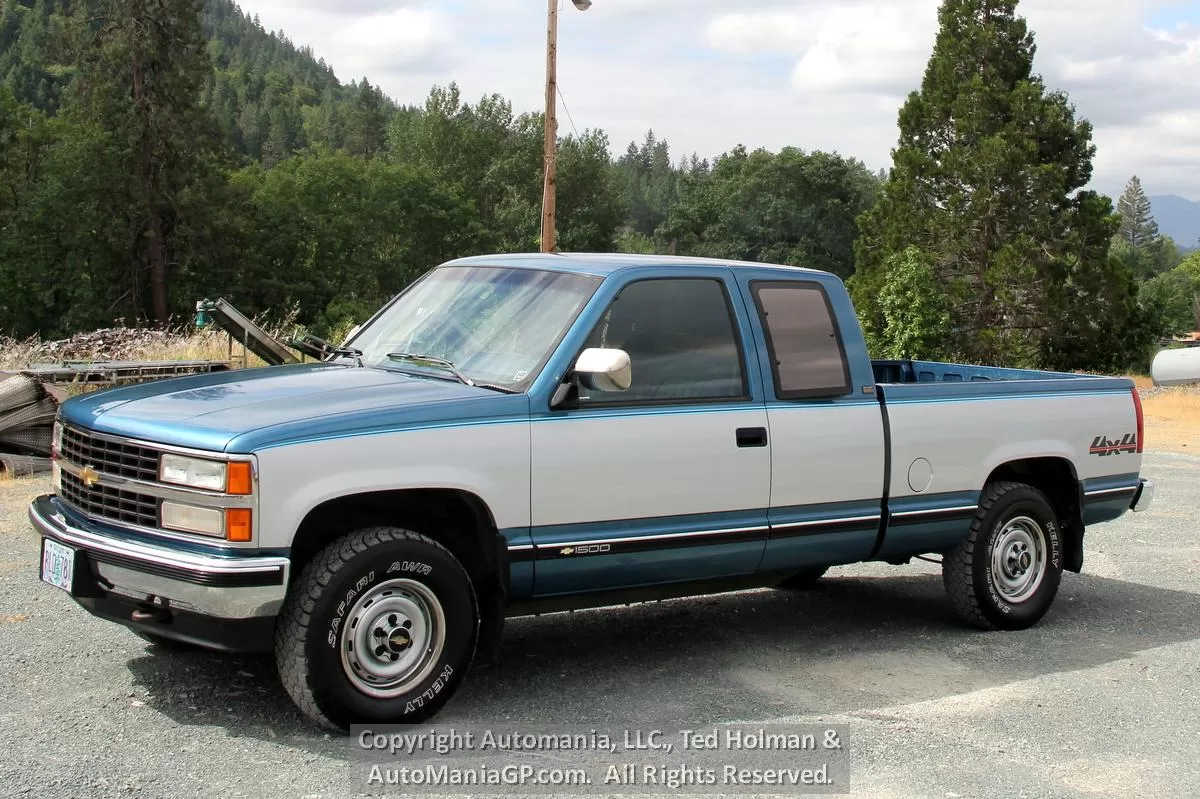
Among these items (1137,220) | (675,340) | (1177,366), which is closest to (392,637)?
(675,340)

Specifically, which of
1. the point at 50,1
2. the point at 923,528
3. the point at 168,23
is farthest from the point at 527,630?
the point at 50,1

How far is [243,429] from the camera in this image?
4801mm

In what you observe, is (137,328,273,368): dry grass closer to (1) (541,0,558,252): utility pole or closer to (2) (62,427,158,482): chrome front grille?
(1) (541,0,558,252): utility pole

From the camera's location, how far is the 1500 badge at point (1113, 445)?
24.4ft

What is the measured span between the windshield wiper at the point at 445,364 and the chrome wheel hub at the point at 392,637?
3.07ft

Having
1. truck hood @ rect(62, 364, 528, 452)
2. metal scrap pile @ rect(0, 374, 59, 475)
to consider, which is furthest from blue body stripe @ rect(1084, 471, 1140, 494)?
metal scrap pile @ rect(0, 374, 59, 475)

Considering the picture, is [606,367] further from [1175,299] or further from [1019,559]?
[1175,299]

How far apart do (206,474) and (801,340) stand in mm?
3006

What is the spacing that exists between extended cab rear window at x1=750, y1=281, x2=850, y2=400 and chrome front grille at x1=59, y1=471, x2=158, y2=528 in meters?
2.90

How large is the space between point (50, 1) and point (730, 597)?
16542 cm

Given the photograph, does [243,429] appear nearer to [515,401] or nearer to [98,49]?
[515,401]

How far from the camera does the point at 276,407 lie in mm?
5078

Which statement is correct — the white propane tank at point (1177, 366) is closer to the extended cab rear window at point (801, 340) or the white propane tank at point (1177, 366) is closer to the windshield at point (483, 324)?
the extended cab rear window at point (801, 340)

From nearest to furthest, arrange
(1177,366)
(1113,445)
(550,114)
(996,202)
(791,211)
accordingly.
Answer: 1. (1113,445)
2. (1177,366)
3. (550,114)
4. (996,202)
5. (791,211)
